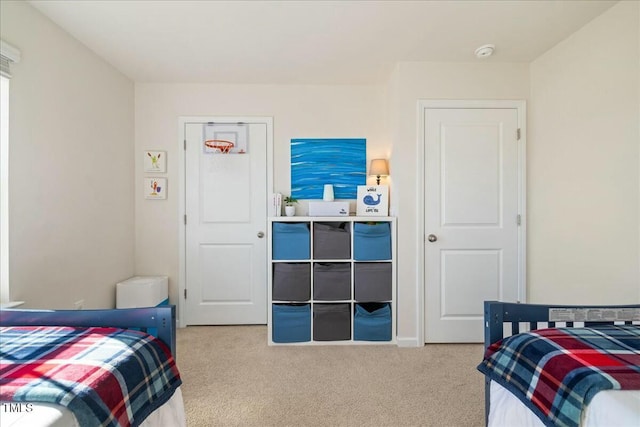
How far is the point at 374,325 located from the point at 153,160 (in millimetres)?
2496

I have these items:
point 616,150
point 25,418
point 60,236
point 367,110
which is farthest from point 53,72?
point 616,150

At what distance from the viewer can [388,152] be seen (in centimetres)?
292

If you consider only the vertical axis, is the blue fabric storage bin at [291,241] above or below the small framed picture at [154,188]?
below

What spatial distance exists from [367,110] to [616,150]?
1.84m

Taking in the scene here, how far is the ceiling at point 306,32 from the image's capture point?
1837mm

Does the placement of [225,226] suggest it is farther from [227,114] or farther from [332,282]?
[332,282]

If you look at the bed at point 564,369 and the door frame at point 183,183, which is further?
the door frame at point 183,183

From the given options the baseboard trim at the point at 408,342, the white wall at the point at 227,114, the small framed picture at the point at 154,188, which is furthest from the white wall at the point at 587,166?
the small framed picture at the point at 154,188

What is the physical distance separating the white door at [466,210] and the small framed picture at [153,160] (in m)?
2.40

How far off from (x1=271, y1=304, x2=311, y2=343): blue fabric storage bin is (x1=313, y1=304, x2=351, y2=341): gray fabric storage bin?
74mm

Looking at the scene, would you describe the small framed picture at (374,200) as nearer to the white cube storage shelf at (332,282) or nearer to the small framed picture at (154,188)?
the white cube storage shelf at (332,282)

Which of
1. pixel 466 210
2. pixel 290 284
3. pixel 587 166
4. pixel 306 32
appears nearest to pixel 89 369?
pixel 290 284

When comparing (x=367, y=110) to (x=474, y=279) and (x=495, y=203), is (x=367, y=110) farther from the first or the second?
(x=474, y=279)

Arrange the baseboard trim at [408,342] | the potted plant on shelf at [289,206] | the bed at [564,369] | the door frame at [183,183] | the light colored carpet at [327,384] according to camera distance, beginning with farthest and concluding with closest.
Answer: the door frame at [183,183] < the potted plant on shelf at [289,206] < the baseboard trim at [408,342] < the light colored carpet at [327,384] < the bed at [564,369]
